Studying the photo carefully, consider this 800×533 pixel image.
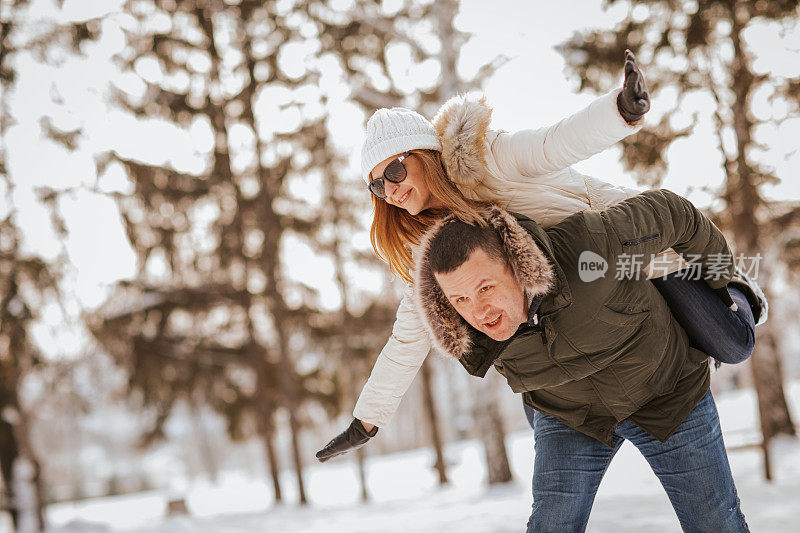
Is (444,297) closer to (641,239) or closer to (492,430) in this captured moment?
(641,239)

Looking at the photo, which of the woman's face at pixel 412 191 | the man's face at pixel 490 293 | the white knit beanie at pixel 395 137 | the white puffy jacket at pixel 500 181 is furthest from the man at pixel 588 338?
the white knit beanie at pixel 395 137

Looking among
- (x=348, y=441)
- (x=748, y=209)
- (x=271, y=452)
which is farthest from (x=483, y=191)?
(x=271, y=452)

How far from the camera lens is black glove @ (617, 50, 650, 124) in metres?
1.88

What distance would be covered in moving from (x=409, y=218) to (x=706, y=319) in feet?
3.41

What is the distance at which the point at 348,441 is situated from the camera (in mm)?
2430

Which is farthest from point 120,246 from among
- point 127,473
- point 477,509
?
point 127,473

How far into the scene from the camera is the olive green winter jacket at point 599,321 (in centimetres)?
186

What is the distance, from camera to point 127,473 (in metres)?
33.9

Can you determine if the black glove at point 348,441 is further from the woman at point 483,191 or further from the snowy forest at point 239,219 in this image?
the snowy forest at point 239,219

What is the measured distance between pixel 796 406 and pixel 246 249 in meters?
10.9

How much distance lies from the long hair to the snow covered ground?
296 cm

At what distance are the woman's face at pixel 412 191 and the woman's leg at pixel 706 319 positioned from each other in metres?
0.80

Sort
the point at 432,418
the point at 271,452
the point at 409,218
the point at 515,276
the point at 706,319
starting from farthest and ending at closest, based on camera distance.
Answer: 1. the point at 271,452
2. the point at 432,418
3. the point at 409,218
4. the point at 706,319
5. the point at 515,276

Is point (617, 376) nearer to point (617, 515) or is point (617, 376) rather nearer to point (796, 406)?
point (617, 515)
